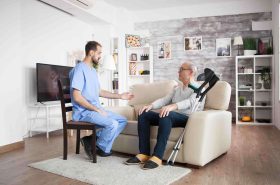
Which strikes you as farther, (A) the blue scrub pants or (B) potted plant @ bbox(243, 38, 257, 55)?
(B) potted plant @ bbox(243, 38, 257, 55)

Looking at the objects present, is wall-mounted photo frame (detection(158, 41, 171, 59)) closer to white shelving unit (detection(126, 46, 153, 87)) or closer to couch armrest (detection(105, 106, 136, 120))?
white shelving unit (detection(126, 46, 153, 87))

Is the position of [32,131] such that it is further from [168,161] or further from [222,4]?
[222,4]

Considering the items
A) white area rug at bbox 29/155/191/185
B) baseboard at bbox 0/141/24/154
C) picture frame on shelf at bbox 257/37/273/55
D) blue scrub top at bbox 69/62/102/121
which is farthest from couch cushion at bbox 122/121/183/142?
picture frame on shelf at bbox 257/37/273/55

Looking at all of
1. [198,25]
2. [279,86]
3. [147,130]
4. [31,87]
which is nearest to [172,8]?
[198,25]

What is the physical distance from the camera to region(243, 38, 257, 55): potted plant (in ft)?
20.2

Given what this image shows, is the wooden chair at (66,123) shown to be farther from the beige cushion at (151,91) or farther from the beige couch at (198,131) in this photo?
the beige cushion at (151,91)

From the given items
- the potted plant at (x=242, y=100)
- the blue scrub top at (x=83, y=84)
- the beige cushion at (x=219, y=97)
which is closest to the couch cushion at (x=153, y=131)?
the blue scrub top at (x=83, y=84)

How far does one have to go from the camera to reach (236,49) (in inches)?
255

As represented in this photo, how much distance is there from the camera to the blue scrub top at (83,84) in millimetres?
3010

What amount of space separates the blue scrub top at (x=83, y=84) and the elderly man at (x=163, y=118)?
1.94 ft

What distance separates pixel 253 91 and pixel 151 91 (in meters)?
3.46

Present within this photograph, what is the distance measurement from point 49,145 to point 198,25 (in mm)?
4387

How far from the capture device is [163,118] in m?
2.74

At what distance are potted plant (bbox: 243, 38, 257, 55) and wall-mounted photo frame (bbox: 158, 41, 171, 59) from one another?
1722mm
